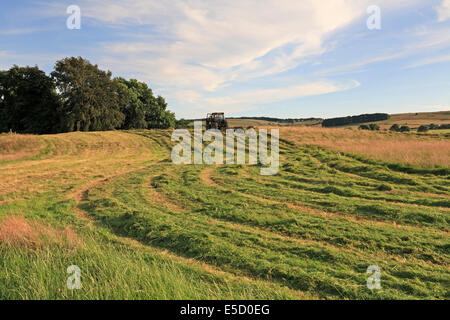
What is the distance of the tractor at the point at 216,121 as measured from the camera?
37.8 meters

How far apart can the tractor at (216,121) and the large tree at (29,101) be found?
29.3 meters

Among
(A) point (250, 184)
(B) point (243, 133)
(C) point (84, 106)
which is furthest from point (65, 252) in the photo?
(C) point (84, 106)

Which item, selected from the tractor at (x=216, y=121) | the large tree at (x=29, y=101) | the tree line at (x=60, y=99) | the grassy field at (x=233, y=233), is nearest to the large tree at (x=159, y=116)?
the tree line at (x=60, y=99)

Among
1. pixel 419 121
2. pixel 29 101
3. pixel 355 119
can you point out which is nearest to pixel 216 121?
pixel 29 101

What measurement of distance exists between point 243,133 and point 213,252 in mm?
28500

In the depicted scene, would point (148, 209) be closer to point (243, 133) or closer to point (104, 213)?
point (104, 213)

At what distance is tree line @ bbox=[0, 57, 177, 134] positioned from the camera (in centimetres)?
4725

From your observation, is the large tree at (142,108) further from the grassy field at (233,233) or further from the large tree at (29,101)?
the grassy field at (233,233)

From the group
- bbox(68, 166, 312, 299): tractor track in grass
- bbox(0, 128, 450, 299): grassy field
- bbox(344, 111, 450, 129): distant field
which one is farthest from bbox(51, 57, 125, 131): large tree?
bbox(344, 111, 450, 129): distant field

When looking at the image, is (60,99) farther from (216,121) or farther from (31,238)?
(31,238)

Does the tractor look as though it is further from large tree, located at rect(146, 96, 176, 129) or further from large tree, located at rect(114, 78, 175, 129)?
large tree, located at rect(146, 96, 176, 129)

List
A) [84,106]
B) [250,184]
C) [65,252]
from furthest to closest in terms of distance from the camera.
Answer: [84,106] < [250,184] < [65,252]

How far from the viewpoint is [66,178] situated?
16.6 meters

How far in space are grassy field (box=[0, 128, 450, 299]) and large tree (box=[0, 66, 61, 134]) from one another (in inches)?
1550
